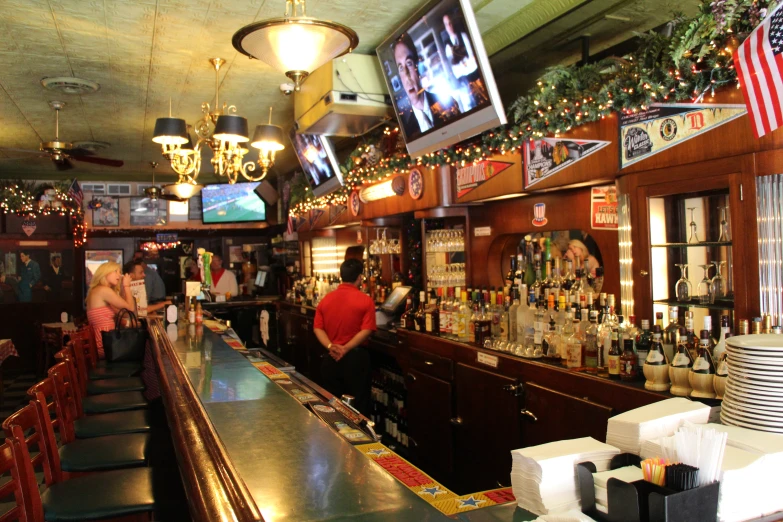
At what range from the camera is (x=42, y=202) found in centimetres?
1222

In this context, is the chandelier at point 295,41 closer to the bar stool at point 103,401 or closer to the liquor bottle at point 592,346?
the liquor bottle at point 592,346

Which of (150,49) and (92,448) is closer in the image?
(92,448)

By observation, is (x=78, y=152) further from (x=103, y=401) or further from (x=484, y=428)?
(x=484, y=428)

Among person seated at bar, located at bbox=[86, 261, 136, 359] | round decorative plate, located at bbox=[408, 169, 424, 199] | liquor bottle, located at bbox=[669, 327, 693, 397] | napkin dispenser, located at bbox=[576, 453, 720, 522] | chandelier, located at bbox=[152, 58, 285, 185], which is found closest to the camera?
napkin dispenser, located at bbox=[576, 453, 720, 522]

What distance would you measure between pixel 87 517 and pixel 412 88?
358 cm

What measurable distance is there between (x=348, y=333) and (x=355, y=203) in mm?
2797

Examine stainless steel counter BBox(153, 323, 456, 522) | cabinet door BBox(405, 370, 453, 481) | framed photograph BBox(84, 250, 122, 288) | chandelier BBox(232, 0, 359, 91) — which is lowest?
cabinet door BBox(405, 370, 453, 481)

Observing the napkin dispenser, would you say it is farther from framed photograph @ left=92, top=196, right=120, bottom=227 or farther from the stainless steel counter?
framed photograph @ left=92, top=196, right=120, bottom=227

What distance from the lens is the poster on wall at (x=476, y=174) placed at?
495 centimetres

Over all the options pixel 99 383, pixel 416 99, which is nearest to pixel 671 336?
pixel 416 99

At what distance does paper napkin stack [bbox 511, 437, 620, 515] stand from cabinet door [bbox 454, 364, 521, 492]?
2.47 metres

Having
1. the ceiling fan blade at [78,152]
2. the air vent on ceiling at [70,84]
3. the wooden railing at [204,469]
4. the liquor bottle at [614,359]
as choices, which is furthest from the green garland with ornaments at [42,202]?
the liquor bottle at [614,359]

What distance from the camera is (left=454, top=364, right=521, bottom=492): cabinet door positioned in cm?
420

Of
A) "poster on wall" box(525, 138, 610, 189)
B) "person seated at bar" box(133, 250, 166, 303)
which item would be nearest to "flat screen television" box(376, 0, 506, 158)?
"poster on wall" box(525, 138, 610, 189)
